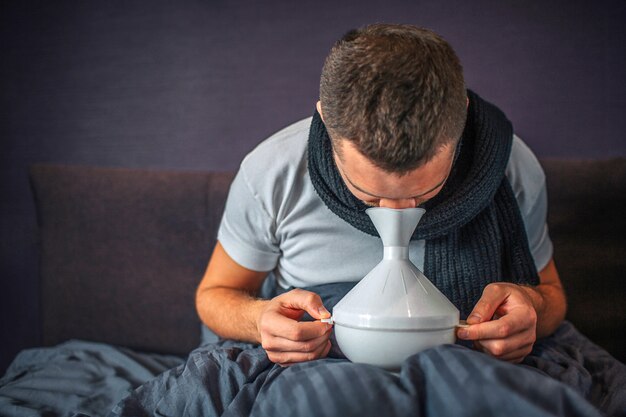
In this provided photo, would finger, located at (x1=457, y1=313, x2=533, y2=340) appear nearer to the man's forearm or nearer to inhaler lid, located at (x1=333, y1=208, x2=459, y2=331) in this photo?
inhaler lid, located at (x1=333, y1=208, x2=459, y2=331)

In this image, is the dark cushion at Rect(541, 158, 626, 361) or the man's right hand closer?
the man's right hand

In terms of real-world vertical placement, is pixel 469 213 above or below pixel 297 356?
above

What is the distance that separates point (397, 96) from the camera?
801 mm

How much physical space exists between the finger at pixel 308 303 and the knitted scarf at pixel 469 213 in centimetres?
22

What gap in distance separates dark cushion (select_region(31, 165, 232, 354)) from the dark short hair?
0.78 m

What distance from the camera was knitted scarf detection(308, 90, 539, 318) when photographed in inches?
41.4

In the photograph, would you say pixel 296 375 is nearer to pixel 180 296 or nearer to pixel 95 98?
pixel 180 296

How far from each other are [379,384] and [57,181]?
4.03ft

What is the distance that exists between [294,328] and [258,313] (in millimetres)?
215

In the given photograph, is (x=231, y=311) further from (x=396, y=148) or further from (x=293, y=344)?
(x=396, y=148)

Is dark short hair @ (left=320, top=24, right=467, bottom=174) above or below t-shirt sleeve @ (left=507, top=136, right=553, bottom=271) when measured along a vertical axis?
above

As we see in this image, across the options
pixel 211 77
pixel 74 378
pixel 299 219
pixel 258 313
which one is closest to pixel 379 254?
pixel 299 219

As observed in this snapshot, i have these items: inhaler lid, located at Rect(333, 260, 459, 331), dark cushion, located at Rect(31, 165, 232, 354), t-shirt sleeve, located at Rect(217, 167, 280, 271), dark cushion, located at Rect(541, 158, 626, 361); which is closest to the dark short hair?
inhaler lid, located at Rect(333, 260, 459, 331)

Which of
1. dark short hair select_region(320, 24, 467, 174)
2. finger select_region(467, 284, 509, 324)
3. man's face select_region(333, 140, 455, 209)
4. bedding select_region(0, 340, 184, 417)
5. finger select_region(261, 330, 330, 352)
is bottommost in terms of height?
bedding select_region(0, 340, 184, 417)
